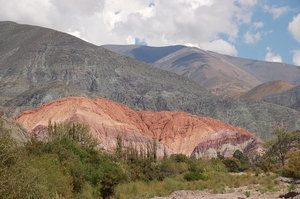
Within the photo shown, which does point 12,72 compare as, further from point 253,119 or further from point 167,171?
point 167,171

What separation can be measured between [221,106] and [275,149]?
8074 centimetres

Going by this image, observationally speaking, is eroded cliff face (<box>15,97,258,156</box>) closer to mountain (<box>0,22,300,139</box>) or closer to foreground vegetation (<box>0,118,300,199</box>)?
mountain (<box>0,22,300,139</box>)

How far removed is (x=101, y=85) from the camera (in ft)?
504

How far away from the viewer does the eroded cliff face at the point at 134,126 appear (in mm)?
93806

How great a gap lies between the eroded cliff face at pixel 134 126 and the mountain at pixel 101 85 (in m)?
18.8

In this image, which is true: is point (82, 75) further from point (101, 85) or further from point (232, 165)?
point (232, 165)

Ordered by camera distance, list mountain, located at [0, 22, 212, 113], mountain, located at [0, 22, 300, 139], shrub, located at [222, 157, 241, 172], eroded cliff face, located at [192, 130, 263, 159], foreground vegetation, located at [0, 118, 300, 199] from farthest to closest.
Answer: mountain, located at [0, 22, 212, 113], mountain, located at [0, 22, 300, 139], eroded cliff face, located at [192, 130, 263, 159], shrub, located at [222, 157, 241, 172], foreground vegetation, located at [0, 118, 300, 199]

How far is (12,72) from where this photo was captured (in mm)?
154875

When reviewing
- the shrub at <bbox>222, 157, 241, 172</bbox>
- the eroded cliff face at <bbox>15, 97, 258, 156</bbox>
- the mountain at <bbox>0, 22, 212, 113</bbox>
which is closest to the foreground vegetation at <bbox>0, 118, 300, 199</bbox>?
the shrub at <bbox>222, 157, 241, 172</bbox>

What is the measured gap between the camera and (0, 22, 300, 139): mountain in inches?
5108

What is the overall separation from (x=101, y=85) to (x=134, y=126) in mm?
50984

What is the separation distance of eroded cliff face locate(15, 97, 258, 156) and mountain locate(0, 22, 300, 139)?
18819mm

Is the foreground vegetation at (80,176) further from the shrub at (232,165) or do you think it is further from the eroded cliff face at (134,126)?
the eroded cliff face at (134,126)

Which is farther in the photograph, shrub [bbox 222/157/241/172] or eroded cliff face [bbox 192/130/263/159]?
eroded cliff face [bbox 192/130/263/159]
